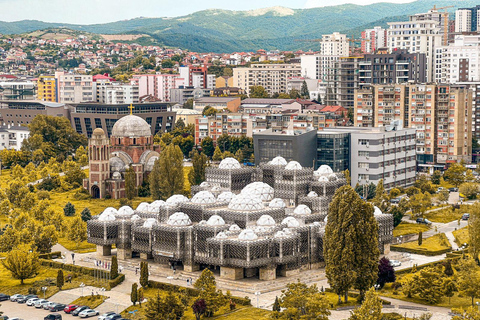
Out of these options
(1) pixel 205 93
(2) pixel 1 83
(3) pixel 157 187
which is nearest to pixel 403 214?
(3) pixel 157 187

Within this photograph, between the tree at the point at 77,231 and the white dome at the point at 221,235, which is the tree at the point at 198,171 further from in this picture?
the white dome at the point at 221,235

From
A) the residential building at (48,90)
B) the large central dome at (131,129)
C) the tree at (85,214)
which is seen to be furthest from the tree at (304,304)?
the residential building at (48,90)

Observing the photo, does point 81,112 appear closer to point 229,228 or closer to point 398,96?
point 398,96

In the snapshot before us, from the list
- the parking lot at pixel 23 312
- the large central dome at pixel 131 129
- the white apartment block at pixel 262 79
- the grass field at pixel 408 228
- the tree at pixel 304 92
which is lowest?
the parking lot at pixel 23 312

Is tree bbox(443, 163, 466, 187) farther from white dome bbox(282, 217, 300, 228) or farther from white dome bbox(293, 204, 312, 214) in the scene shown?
white dome bbox(282, 217, 300, 228)

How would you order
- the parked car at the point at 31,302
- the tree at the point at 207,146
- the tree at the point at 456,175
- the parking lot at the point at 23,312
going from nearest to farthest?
the parking lot at the point at 23,312
the parked car at the point at 31,302
the tree at the point at 456,175
the tree at the point at 207,146

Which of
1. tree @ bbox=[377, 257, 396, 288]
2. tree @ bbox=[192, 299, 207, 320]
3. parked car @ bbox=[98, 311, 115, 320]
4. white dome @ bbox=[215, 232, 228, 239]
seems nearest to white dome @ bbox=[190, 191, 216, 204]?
white dome @ bbox=[215, 232, 228, 239]
